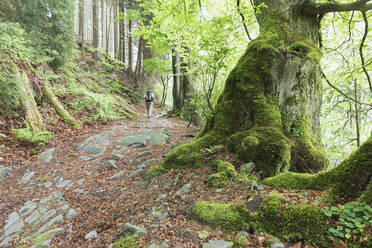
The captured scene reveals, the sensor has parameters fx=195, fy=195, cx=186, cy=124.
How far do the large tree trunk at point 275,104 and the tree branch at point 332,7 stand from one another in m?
0.18

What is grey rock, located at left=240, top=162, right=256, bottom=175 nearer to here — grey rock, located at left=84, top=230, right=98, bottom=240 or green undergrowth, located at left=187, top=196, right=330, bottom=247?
green undergrowth, located at left=187, top=196, right=330, bottom=247

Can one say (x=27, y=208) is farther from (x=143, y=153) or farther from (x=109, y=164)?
(x=143, y=153)

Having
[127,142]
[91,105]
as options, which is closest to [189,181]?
[127,142]

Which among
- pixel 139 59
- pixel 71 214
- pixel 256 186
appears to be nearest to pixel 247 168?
pixel 256 186

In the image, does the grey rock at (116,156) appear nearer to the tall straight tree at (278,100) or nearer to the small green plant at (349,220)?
the tall straight tree at (278,100)

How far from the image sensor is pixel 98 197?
372 centimetres

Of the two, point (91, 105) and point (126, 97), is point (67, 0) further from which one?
point (126, 97)

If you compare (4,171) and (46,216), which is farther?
(4,171)

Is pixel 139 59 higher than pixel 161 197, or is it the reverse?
pixel 139 59

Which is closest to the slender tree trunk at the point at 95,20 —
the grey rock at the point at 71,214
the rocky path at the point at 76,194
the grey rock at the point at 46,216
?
the rocky path at the point at 76,194

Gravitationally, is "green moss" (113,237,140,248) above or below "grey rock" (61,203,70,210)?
above

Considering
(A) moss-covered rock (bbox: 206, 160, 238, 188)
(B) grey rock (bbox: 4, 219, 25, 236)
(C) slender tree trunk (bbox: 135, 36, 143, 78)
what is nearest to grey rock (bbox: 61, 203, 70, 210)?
(B) grey rock (bbox: 4, 219, 25, 236)

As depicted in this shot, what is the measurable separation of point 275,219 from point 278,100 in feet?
8.30

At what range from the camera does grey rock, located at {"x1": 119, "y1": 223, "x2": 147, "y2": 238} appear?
2262mm
